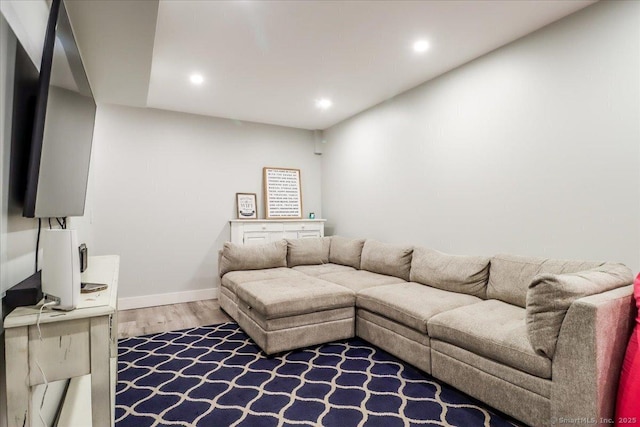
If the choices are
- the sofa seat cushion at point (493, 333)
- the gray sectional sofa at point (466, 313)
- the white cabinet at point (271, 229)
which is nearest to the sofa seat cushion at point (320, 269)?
the gray sectional sofa at point (466, 313)

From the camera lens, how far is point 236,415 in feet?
6.42

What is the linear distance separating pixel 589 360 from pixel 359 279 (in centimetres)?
213

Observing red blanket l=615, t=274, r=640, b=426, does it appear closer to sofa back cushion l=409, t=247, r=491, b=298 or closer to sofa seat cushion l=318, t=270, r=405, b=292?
sofa back cushion l=409, t=247, r=491, b=298

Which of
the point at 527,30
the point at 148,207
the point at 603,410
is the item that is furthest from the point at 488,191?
the point at 148,207

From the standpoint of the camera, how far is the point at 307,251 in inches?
174

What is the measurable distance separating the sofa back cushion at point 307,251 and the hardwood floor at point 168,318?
41.3 inches

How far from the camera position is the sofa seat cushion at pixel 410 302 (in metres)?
2.48

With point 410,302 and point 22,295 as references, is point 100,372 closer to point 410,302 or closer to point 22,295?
point 22,295

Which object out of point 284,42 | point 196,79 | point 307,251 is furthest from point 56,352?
point 307,251

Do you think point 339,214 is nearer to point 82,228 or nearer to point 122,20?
point 82,228

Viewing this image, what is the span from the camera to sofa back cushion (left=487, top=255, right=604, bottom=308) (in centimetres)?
231

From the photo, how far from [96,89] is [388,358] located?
3.36 meters

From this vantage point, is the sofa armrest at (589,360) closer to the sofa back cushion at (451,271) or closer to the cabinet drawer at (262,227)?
the sofa back cushion at (451,271)

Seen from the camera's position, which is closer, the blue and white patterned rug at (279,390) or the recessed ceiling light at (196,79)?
the blue and white patterned rug at (279,390)
